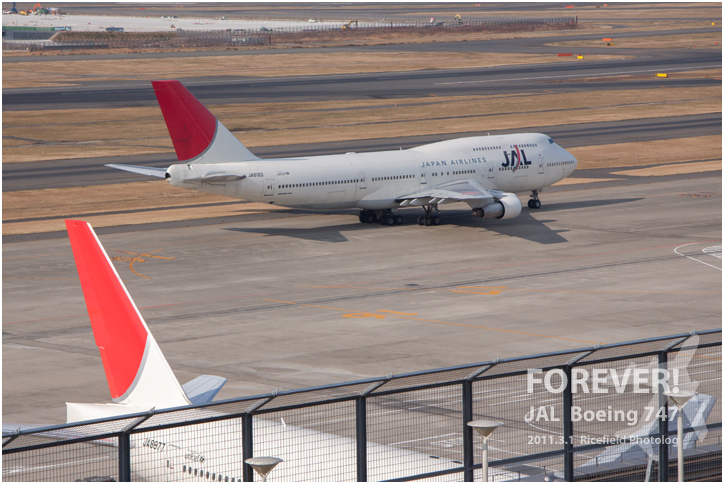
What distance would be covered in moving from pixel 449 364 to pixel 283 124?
77.8m

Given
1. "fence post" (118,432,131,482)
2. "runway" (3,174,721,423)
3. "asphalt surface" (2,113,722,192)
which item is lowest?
"fence post" (118,432,131,482)

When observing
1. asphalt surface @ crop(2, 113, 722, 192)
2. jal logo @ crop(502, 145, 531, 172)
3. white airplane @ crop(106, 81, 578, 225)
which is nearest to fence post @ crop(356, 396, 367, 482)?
white airplane @ crop(106, 81, 578, 225)

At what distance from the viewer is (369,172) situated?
60.1m

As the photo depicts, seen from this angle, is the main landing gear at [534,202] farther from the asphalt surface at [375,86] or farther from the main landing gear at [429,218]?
the asphalt surface at [375,86]

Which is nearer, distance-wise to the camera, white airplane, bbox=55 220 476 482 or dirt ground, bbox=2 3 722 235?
white airplane, bbox=55 220 476 482

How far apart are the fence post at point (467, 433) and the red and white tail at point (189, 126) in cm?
3921

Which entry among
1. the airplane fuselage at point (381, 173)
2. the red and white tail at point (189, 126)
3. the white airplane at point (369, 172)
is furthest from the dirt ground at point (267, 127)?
the red and white tail at point (189, 126)

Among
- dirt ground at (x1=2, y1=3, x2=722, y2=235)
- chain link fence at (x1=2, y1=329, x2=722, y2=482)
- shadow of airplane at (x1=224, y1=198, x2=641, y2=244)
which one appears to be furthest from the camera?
dirt ground at (x1=2, y1=3, x2=722, y2=235)

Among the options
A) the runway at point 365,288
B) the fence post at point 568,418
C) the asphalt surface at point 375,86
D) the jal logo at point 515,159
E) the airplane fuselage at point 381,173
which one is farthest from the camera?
the asphalt surface at point 375,86

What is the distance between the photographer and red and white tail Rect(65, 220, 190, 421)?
18.6 meters

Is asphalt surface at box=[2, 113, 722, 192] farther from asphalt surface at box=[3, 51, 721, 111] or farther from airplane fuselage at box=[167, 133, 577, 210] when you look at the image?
asphalt surface at box=[3, 51, 721, 111]

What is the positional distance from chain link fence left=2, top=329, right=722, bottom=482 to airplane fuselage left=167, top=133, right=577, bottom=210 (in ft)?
117

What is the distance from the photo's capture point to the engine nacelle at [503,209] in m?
58.9

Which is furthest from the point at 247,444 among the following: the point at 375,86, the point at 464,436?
the point at 375,86
